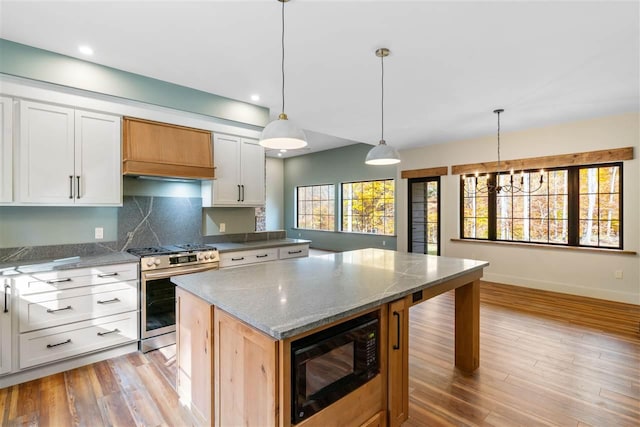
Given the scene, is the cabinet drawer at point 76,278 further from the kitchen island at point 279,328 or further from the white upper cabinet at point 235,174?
the white upper cabinet at point 235,174

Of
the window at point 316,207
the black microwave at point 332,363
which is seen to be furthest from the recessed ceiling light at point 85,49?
the window at point 316,207

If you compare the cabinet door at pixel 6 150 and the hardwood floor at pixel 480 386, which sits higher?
the cabinet door at pixel 6 150

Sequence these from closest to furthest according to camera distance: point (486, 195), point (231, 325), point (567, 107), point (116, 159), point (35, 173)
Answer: point (231, 325) < point (35, 173) < point (116, 159) < point (567, 107) < point (486, 195)

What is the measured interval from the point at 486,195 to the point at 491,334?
3155 millimetres

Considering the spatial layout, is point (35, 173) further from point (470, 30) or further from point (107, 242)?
point (470, 30)

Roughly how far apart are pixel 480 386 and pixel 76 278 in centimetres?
336

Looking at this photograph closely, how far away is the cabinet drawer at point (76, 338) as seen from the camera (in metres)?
2.38

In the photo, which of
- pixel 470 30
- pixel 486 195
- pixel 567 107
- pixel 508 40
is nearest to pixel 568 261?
pixel 486 195

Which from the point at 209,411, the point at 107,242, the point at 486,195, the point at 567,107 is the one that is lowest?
the point at 209,411

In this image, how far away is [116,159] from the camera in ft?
9.87

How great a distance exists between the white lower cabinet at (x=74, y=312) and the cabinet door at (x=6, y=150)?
0.73 meters

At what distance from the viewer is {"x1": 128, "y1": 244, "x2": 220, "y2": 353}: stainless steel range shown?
2891mm

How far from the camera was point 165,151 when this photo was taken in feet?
10.8

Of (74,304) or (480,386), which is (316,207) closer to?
(74,304)
